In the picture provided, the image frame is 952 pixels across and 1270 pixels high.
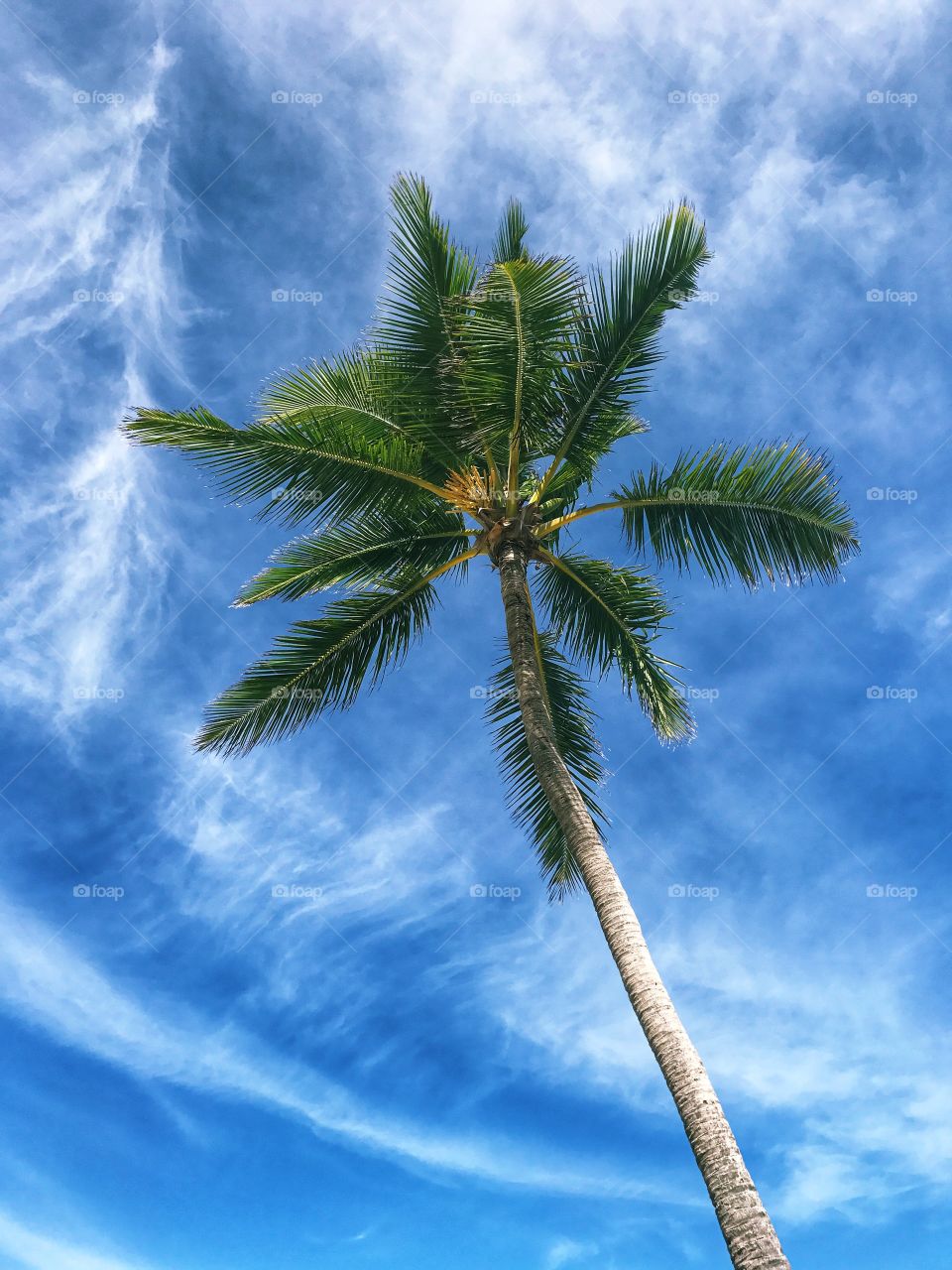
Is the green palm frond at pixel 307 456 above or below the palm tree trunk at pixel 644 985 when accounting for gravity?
above

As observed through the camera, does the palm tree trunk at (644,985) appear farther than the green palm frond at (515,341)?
No

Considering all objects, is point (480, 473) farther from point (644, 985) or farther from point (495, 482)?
point (644, 985)

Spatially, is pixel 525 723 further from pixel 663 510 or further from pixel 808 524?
pixel 808 524

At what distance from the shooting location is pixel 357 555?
10.1 meters

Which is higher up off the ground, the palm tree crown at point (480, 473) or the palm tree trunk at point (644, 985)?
the palm tree crown at point (480, 473)

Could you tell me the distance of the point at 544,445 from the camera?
10102mm

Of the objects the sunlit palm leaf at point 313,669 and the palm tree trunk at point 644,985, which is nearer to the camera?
the palm tree trunk at point 644,985

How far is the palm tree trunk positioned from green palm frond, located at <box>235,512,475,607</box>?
113cm

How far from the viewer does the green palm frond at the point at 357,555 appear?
33.3 feet

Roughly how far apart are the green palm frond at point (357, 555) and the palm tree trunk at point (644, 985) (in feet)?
3.72

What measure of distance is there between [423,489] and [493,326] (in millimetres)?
1963

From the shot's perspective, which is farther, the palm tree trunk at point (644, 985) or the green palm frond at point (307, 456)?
the green palm frond at point (307, 456)

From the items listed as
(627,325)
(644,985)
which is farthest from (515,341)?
(644,985)

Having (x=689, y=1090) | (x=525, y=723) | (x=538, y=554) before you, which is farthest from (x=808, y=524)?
(x=689, y=1090)
